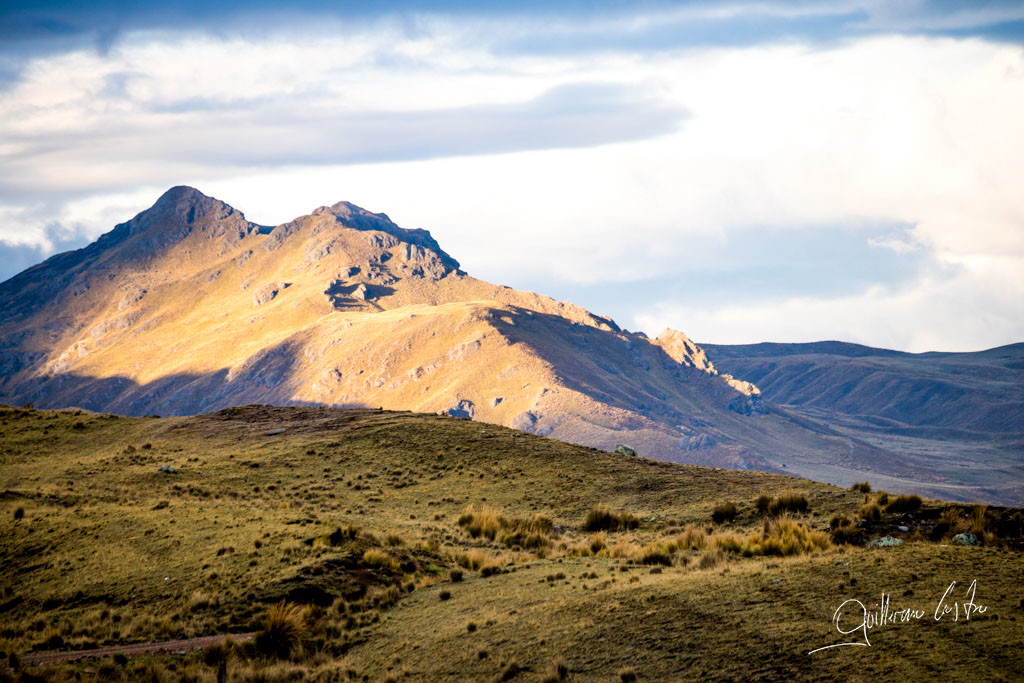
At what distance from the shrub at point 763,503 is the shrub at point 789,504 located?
0.98ft

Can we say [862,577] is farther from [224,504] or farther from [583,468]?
[583,468]

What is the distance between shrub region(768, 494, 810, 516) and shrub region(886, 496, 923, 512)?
4.38 metres

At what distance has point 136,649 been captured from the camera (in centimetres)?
2505

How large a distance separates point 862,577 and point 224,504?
31912mm

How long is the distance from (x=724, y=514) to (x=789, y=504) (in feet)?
9.27

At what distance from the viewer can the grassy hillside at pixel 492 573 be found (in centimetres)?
1911

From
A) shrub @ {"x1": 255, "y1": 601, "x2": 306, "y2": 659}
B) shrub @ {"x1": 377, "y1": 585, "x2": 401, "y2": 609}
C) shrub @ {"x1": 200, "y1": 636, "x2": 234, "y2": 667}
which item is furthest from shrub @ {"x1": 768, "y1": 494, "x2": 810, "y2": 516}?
shrub @ {"x1": 200, "y1": 636, "x2": 234, "y2": 667}

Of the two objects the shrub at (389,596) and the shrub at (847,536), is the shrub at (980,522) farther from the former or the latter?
the shrub at (389,596)

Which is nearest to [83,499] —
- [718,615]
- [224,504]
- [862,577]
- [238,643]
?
[224,504]

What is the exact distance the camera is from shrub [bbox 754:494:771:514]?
3734 centimetres

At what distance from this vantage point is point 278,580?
1162 inches

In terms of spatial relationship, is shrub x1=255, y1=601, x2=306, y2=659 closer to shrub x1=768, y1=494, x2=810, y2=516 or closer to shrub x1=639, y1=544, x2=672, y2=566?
shrub x1=639, y1=544, x2=672, y2=566
